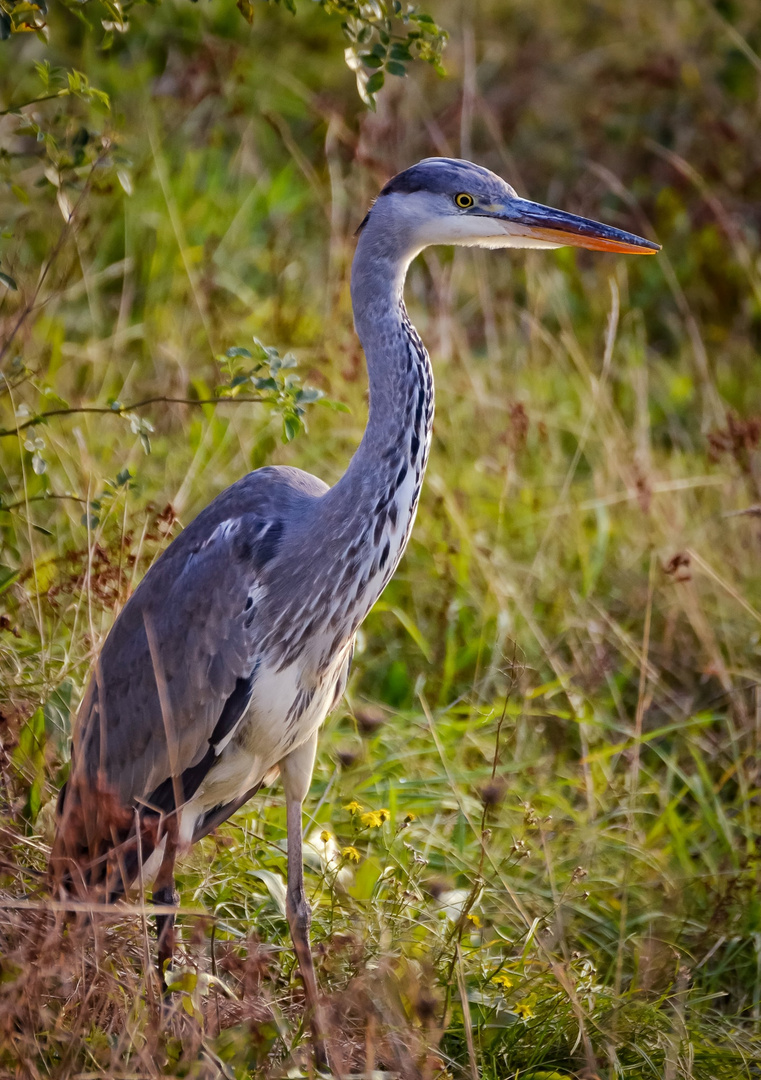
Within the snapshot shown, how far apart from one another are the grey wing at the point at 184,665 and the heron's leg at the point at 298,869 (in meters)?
0.28

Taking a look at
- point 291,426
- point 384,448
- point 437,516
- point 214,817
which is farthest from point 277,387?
point 437,516

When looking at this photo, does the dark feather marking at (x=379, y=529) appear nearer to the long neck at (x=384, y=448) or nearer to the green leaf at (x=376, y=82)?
the long neck at (x=384, y=448)

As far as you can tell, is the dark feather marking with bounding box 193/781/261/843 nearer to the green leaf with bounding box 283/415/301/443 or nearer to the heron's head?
the green leaf with bounding box 283/415/301/443

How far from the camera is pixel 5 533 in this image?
372cm

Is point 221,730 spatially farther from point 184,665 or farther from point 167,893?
point 167,893

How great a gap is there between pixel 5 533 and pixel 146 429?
1.10 meters

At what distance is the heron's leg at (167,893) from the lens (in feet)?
7.53

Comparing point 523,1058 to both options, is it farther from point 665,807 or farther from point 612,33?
point 612,33

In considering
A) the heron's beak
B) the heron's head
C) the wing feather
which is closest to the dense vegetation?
the wing feather

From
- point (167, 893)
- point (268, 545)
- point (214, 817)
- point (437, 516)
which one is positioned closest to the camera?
point (167, 893)

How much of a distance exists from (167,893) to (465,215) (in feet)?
5.50

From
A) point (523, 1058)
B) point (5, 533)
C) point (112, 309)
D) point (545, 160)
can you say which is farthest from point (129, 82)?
point (523, 1058)

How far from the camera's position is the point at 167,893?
2625mm

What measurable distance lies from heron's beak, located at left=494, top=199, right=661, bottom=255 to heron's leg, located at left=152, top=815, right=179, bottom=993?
155 cm
